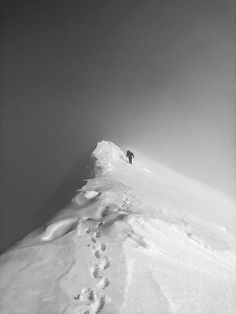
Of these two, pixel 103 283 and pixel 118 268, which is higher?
pixel 118 268

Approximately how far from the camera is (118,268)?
5398 mm

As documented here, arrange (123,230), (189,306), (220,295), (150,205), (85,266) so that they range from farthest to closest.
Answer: (150,205)
(123,230)
(85,266)
(220,295)
(189,306)

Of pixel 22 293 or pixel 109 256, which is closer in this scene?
pixel 22 293

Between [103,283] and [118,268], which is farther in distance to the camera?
[118,268]

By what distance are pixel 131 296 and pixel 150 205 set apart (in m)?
5.47

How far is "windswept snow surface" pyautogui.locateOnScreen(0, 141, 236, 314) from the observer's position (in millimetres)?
4543

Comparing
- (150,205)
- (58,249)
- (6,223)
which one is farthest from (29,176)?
(58,249)

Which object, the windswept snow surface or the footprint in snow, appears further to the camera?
the footprint in snow

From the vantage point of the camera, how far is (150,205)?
10.0 metres

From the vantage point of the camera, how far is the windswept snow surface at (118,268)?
4.54m

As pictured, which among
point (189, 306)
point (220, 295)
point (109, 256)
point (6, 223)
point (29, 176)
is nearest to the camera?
point (189, 306)

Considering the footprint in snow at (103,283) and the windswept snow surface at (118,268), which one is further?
the footprint in snow at (103,283)

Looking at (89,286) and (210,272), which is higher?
(210,272)

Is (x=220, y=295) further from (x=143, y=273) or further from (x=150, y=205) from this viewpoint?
(x=150, y=205)
